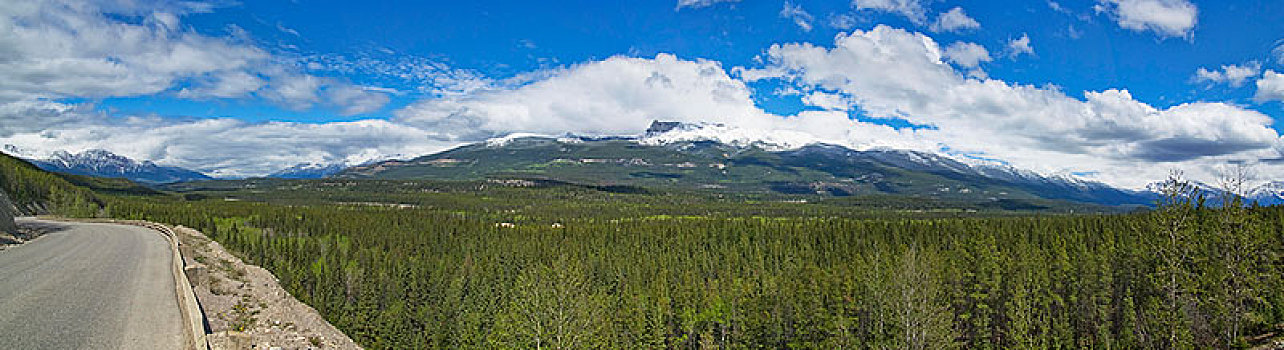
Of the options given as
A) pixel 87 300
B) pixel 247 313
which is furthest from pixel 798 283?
pixel 87 300

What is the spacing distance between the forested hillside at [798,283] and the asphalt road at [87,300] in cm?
3567

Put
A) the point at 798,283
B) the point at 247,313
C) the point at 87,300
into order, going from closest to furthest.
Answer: the point at 87,300, the point at 247,313, the point at 798,283

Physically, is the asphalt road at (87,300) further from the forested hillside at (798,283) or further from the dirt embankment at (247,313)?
the forested hillside at (798,283)

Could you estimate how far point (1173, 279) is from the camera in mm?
56375

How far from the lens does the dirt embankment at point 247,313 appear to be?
87.6 ft

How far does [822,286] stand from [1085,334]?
36.1m

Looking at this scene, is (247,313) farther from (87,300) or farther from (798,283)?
(798,283)

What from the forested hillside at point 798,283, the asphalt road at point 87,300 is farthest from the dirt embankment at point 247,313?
the forested hillside at point 798,283

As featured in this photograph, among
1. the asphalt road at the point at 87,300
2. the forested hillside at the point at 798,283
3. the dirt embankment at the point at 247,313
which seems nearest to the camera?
the asphalt road at the point at 87,300

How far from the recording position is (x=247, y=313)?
35.2 m

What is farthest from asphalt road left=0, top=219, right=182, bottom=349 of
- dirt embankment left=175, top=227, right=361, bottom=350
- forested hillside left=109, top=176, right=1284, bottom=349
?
forested hillside left=109, top=176, right=1284, bottom=349

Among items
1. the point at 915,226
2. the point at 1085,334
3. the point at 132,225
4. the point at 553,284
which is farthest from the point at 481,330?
the point at 915,226

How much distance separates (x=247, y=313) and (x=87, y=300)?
29.4ft

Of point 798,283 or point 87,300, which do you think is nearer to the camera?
point 87,300
